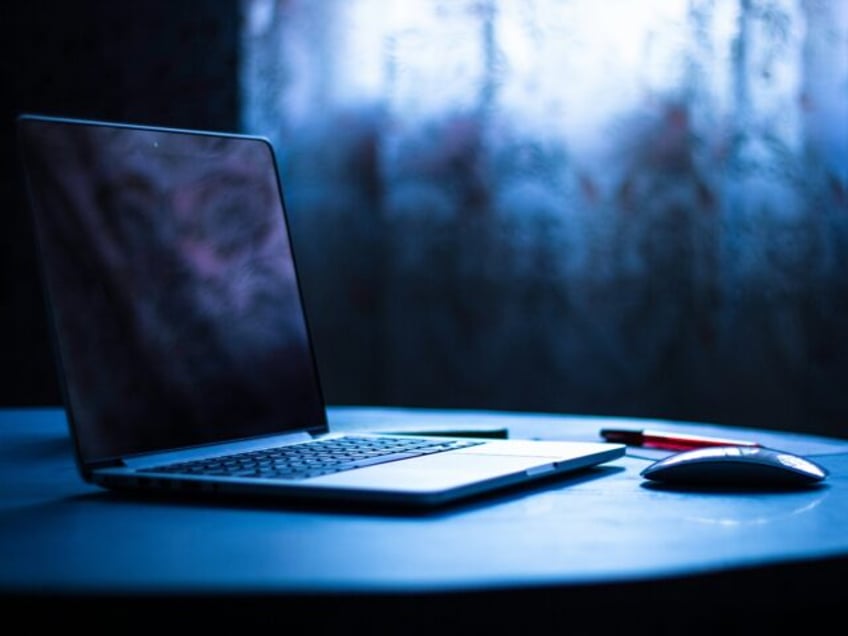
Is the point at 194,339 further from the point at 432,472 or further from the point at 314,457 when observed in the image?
the point at 432,472

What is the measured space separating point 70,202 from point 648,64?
6.98ft

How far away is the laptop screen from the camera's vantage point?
74 cm

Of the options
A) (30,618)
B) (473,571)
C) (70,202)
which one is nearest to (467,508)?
(473,571)

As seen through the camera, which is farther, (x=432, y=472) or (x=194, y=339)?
(x=194, y=339)

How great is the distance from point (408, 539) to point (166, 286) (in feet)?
1.26

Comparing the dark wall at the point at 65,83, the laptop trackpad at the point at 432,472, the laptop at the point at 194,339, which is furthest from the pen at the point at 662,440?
the dark wall at the point at 65,83

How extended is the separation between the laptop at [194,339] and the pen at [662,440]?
155 millimetres

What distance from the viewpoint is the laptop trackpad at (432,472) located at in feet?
1.96

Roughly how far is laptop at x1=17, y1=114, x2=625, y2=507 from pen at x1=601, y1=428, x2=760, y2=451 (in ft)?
0.51

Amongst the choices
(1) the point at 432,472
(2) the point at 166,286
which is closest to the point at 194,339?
(2) the point at 166,286

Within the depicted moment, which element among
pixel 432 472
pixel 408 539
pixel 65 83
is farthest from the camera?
pixel 65 83

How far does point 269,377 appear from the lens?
896 millimetres

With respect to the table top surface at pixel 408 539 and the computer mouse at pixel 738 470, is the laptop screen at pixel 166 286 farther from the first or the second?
the computer mouse at pixel 738 470

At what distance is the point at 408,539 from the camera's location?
0.52 meters
